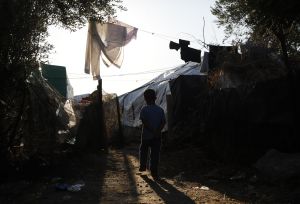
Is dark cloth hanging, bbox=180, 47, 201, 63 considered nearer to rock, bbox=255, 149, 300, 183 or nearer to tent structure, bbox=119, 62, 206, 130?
tent structure, bbox=119, 62, 206, 130

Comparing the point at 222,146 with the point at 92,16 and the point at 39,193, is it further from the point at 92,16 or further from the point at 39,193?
the point at 92,16

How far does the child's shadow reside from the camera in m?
6.58

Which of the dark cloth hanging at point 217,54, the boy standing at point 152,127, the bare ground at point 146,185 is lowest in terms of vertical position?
the bare ground at point 146,185

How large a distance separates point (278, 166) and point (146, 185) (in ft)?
7.30

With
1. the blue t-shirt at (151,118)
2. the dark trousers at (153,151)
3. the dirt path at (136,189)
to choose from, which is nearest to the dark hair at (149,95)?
the blue t-shirt at (151,118)

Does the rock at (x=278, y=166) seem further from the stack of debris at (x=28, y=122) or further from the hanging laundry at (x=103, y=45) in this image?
the hanging laundry at (x=103, y=45)

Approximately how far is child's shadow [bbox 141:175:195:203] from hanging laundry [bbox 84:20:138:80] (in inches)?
351

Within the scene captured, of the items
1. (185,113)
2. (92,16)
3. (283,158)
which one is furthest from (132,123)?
(283,158)

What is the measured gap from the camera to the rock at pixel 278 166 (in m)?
7.36

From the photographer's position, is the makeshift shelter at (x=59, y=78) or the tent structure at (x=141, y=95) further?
the makeshift shelter at (x=59, y=78)

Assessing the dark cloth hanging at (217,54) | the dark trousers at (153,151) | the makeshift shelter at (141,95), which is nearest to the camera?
the dark trousers at (153,151)

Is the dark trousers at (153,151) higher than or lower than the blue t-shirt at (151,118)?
lower

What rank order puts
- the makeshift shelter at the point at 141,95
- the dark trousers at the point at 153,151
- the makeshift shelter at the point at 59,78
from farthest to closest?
the makeshift shelter at the point at 59,78 → the makeshift shelter at the point at 141,95 → the dark trousers at the point at 153,151

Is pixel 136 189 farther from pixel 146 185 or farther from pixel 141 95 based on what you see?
pixel 141 95
